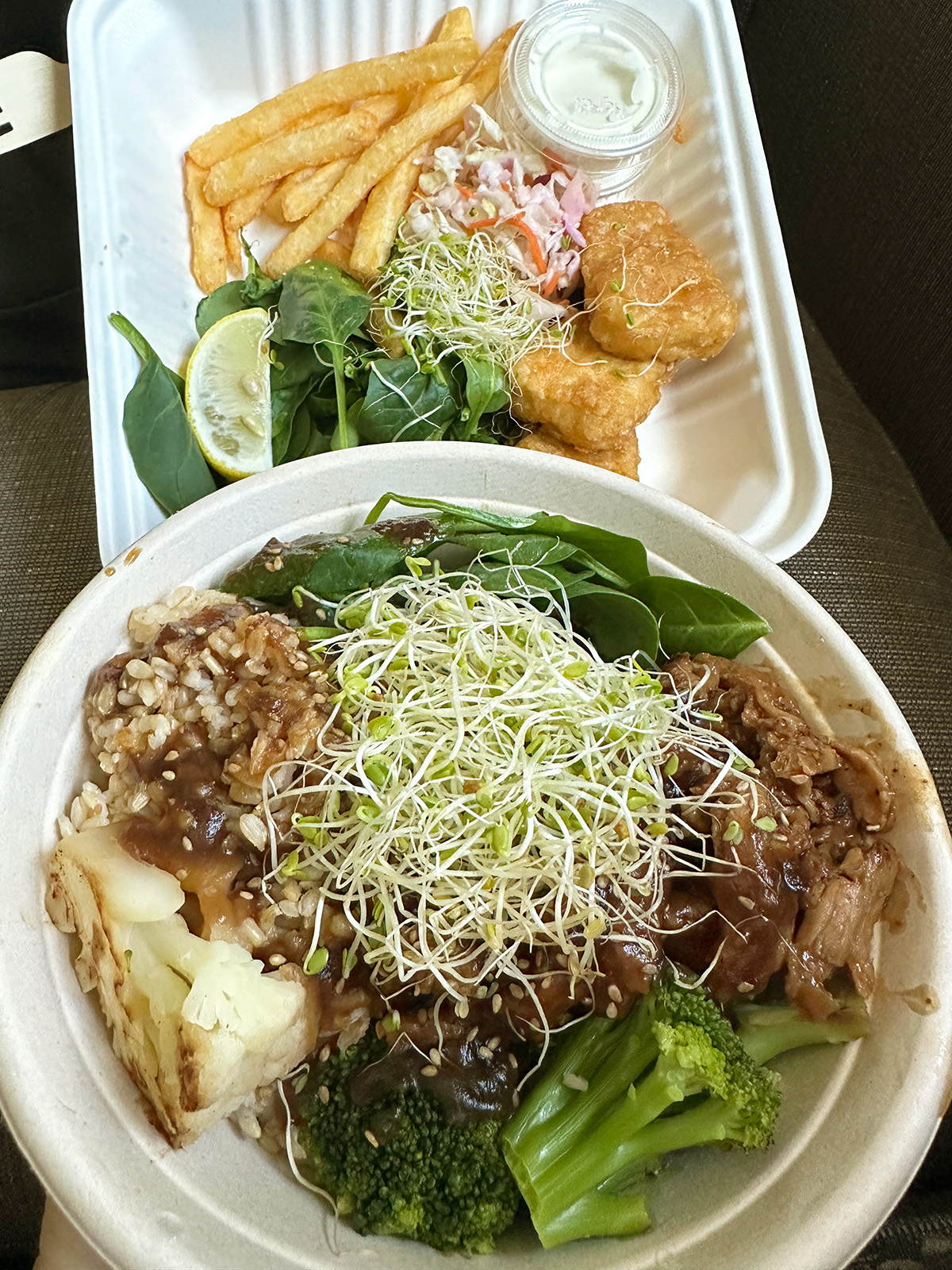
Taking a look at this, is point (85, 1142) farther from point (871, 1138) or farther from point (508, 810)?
point (871, 1138)

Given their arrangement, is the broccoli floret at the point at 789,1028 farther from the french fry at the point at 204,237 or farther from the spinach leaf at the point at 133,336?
the french fry at the point at 204,237

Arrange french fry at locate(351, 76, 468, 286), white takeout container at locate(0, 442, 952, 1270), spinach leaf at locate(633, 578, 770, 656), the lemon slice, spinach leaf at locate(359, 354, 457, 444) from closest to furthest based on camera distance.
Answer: white takeout container at locate(0, 442, 952, 1270) < spinach leaf at locate(633, 578, 770, 656) < the lemon slice < spinach leaf at locate(359, 354, 457, 444) < french fry at locate(351, 76, 468, 286)

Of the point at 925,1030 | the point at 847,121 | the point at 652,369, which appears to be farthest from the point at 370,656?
the point at 847,121

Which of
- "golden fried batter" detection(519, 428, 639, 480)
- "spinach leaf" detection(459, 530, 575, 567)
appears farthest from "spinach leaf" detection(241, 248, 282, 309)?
"spinach leaf" detection(459, 530, 575, 567)

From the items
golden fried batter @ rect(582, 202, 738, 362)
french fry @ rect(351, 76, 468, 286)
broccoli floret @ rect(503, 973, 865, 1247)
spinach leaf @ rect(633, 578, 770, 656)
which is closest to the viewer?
broccoli floret @ rect(503, 973, 865, 1247)

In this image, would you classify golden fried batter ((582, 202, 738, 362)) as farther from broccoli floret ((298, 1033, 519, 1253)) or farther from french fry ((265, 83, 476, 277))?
broccoli floret ((298, 1033, 519, 1253))

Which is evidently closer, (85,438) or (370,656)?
(370,656)

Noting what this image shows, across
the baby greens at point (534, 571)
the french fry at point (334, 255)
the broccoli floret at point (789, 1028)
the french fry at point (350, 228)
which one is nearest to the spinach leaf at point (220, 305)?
the french fry at point (334, 255)
